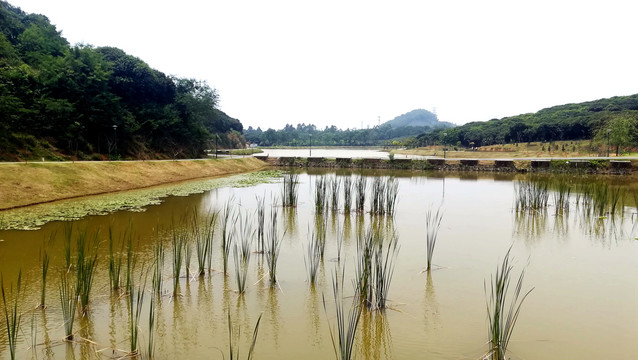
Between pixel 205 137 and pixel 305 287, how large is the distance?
30.7 m

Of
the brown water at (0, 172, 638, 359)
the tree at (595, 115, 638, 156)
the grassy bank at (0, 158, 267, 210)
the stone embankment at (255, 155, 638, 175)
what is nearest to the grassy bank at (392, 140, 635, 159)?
the tree at (595, 115, 638, 156)

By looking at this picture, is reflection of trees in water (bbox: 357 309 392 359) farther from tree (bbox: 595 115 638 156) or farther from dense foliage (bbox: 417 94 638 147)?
dense foliage (bbox: 417 94 638 147)

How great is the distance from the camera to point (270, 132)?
91750mm

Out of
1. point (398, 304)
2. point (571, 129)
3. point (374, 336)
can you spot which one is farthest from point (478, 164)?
point (374, 336)

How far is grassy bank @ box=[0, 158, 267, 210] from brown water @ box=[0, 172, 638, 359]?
4716 mm

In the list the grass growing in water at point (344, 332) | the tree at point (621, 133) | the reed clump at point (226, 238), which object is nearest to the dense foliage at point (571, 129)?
the tree at point (621, 133)

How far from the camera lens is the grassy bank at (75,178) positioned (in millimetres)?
12094

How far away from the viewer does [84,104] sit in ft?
76.1

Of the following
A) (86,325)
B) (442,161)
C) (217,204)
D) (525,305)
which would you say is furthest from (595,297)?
(442,161)

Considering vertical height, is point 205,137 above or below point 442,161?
above

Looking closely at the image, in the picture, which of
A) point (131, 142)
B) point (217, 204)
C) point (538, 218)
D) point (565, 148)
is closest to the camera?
point (538, 218)

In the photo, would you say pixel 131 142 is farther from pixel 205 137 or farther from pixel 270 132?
pixel 270 132

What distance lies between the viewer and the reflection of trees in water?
3.74 metres

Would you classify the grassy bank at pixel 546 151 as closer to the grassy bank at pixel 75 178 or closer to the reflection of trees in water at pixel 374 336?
the grassy bank at pixel 75 178
